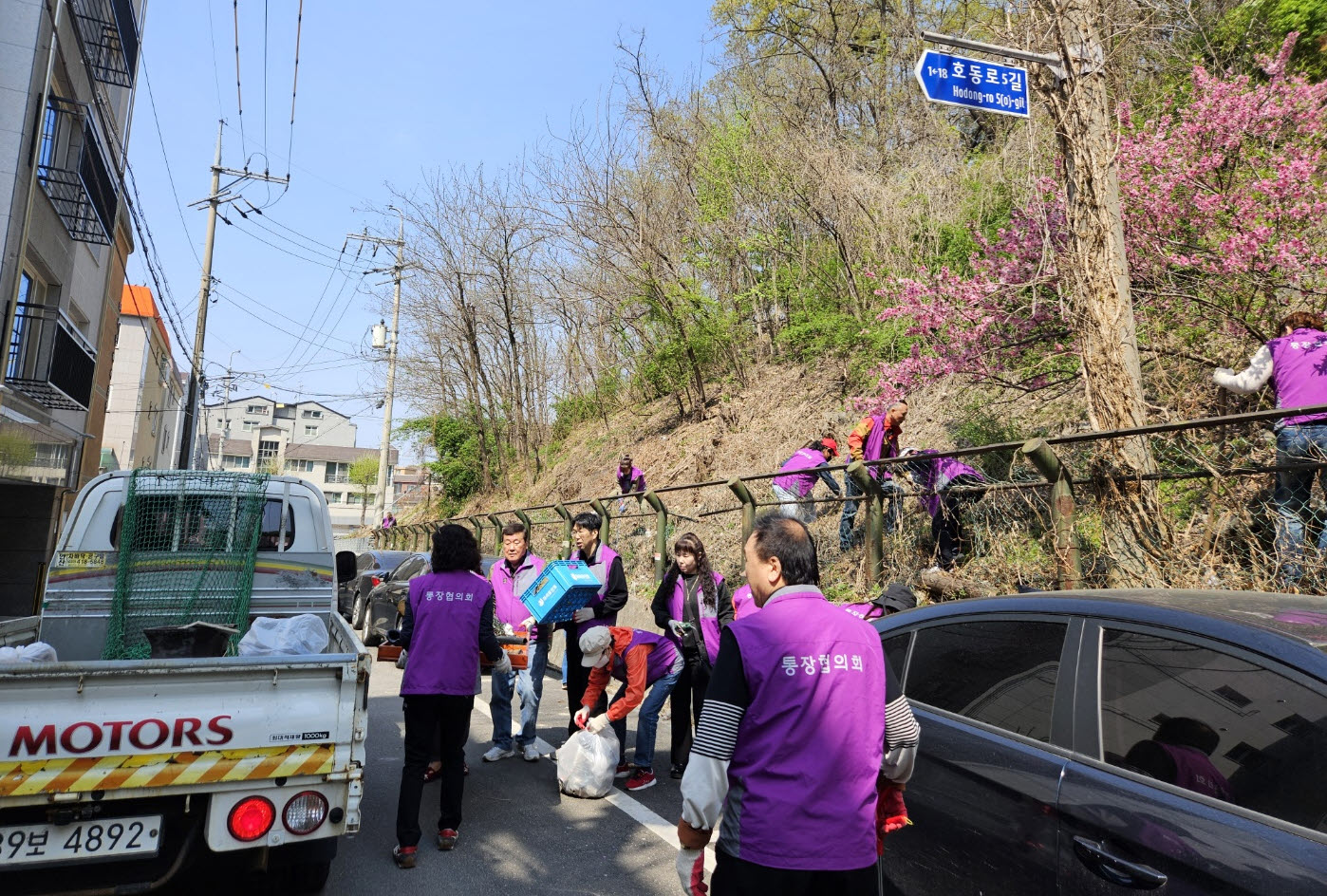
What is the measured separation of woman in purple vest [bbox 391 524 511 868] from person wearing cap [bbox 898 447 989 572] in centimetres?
423

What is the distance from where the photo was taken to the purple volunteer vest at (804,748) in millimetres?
2438

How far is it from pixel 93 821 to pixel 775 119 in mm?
18814

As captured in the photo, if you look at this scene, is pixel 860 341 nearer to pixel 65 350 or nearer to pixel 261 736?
pixel 65 350

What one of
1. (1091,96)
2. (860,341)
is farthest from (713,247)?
(1091,96)

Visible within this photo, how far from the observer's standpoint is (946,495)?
7938 millimetres

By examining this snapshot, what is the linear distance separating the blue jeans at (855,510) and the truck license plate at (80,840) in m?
6.49

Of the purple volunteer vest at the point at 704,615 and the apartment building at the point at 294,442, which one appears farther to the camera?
the apartment building at the point at 294,442

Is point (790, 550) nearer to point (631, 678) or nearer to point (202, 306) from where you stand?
point (631, 678)

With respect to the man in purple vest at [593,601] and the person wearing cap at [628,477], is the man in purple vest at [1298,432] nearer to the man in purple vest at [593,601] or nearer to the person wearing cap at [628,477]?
the man in purple vest at [593,601]

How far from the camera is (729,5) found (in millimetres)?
25891

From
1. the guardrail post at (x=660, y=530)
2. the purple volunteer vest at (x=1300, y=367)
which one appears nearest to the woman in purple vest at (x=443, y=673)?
the purple volunteer vest at (x=1300, y=367)

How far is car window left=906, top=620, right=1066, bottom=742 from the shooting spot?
9.75ft

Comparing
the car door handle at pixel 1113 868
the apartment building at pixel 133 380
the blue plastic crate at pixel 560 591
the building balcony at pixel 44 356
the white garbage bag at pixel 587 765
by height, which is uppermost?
the apartment building at pixel 133 380

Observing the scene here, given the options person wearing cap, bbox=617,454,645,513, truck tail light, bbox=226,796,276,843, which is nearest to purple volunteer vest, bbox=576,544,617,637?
truck tail light, bbox=226,796,276,843
